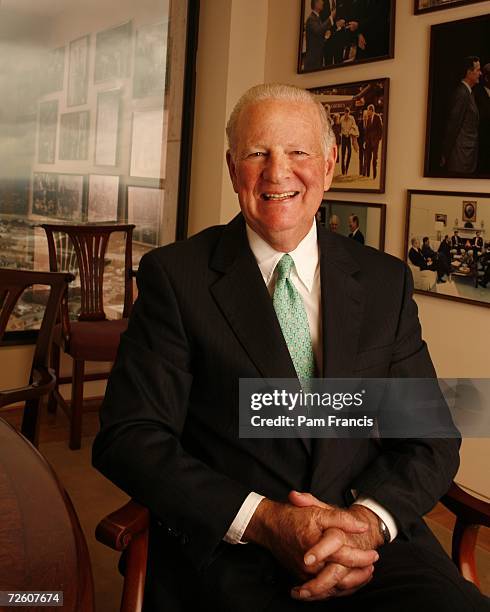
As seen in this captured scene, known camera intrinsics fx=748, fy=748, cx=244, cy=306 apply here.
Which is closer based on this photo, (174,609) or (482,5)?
(174,609)

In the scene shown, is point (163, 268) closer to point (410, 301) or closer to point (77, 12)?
point (410, 301)

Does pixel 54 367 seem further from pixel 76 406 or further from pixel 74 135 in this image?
pixel 74 135

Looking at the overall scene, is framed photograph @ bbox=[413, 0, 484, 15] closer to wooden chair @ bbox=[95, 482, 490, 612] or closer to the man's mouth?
the man's mouth

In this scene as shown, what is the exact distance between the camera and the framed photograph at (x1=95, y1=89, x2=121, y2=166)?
493cm

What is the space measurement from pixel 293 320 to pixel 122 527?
1.99ft

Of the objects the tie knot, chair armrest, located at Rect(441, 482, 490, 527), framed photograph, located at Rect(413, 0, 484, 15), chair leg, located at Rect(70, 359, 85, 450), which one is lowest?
chair leg, located at Rect(70, 359, 85, 450)

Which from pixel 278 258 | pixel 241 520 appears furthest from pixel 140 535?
pixel 278 258

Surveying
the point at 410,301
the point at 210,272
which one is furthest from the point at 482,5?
the point at 210,272

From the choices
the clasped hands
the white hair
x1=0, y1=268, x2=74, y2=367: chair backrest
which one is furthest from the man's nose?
x1=0, y1=268, x2=74, y2=367: chair backrest

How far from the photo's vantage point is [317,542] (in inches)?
54.6

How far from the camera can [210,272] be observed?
171 centimetres

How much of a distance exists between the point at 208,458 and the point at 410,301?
0.61 metres

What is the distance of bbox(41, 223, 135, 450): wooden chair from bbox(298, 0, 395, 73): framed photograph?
155 cm

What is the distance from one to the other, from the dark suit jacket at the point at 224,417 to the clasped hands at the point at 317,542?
6 cm
